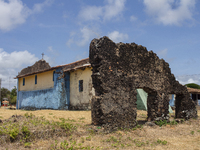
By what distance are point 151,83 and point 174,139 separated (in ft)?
8.87

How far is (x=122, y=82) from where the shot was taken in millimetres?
7312

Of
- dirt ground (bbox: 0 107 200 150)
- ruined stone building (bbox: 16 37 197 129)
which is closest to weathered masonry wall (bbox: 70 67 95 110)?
ruined stone building (bbox: 16 37 197 129)

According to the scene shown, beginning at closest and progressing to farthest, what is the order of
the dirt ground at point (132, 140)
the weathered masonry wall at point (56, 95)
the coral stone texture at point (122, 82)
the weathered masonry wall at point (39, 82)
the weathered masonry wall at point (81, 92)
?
the dirt ground at point (132, 140)
the coral stone texture at point (122, 82)
the weathered masonry wall at point (81, 92)
the weathered masonry wall at point (56, 95)
the weathered masonry wall at point (39, 82)

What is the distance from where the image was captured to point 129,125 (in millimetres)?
7285

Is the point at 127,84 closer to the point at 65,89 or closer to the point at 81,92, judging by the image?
the point at 81,92

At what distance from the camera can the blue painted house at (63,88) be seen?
14625 millimetres

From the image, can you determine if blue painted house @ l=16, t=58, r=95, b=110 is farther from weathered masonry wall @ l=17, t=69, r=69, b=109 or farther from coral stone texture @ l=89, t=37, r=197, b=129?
coral stone texture @ l=89, t=37, r=197, b=129

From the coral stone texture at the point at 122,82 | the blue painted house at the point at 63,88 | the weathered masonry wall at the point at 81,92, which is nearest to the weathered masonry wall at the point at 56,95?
A: the blue painted house at the point at 63,88

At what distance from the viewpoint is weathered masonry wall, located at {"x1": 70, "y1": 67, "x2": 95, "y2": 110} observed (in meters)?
14.3

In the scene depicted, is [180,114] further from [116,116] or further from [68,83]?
[68,83]

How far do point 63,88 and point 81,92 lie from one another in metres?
1.85

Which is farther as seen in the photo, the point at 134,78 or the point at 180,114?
the point at 180,114

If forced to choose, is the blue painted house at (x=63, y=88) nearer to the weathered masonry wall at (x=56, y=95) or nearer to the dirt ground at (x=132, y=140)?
the weathered masonry wall at (x=56, y=95)

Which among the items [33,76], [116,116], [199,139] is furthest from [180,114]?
[33,76]
